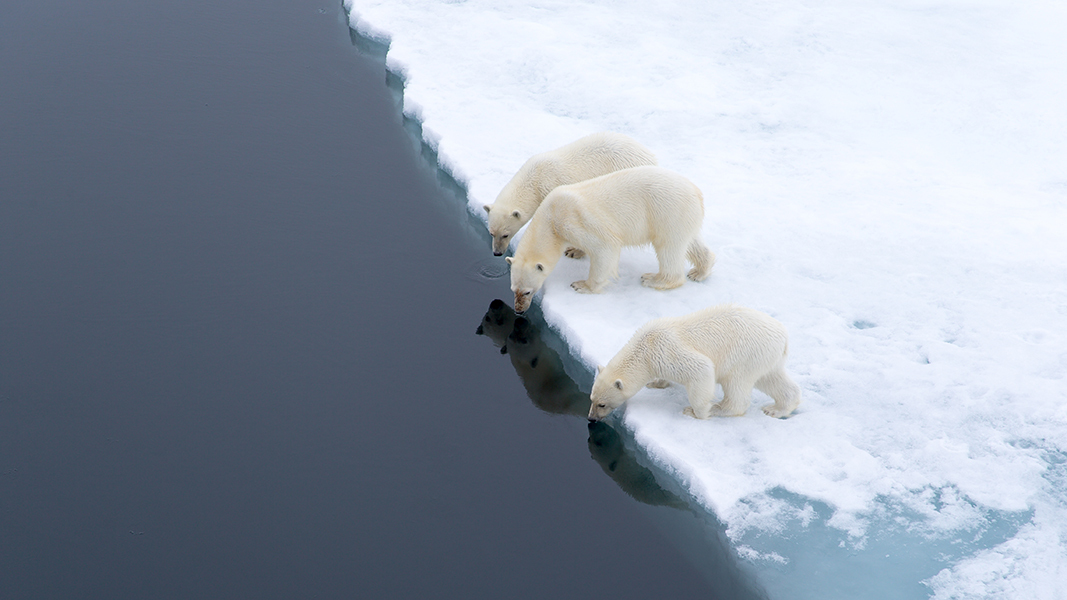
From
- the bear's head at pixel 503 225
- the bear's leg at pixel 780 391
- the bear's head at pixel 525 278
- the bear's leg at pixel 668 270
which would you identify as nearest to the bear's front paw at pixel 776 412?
the bear's leg at pixel 780 391

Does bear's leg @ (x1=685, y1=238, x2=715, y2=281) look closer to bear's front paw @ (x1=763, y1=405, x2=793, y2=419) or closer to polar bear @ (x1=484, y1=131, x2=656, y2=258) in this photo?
polar bear @ (x1=484, y1=131, x2=656, y2=258)

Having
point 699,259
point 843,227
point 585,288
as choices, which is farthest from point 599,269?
point 843,227

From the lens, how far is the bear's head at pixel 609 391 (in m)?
6.05

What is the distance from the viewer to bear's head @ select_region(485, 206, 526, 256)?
7.79m

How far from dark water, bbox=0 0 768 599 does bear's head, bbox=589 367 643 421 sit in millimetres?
328

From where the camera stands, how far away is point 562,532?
5590 millimetres

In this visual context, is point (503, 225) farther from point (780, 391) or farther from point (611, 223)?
point (780, 391)

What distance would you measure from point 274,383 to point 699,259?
3.79 m

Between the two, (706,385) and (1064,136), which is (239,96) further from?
(1064,136)

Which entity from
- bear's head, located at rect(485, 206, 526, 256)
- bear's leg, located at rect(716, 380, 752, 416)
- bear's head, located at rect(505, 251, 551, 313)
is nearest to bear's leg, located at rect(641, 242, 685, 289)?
bear's head, located at rect(505, 251, 551, 313)

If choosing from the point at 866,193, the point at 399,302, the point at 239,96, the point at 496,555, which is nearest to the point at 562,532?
the point at 496,555

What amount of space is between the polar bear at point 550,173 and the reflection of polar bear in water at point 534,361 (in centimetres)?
77

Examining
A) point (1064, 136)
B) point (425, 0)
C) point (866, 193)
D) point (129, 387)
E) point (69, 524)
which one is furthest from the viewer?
point (425, 0)

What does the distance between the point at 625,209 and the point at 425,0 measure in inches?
282
